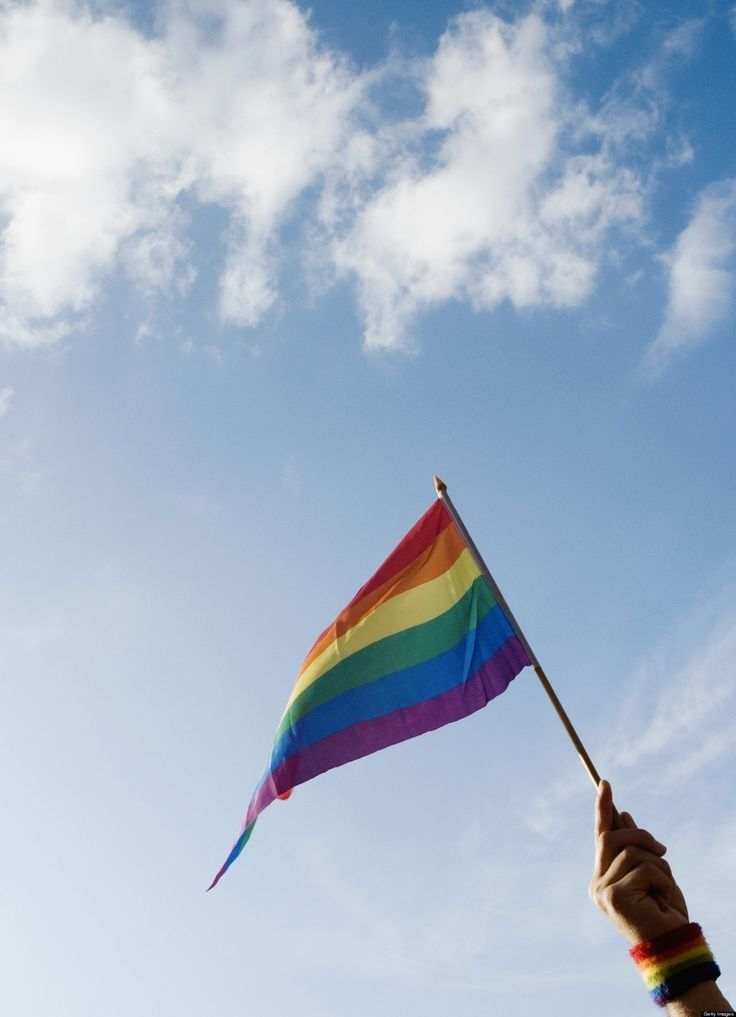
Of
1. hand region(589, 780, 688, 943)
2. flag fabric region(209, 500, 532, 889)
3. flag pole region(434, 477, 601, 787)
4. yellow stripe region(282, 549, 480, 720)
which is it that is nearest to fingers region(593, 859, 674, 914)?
hand region(589, 780, 688, 943)

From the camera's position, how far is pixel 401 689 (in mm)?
8062

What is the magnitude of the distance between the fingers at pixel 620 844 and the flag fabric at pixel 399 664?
3.49 m

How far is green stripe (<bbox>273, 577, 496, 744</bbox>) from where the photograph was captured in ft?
26.4

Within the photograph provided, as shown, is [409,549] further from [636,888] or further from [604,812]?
[636,888]

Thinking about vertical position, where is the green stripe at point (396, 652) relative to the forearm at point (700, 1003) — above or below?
above

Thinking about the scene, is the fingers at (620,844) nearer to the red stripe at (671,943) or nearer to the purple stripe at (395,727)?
the red stripe at (671,943)

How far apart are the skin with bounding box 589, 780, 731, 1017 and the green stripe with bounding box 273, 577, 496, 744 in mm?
4038

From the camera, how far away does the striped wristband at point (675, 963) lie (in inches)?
131

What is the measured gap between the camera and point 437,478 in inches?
335

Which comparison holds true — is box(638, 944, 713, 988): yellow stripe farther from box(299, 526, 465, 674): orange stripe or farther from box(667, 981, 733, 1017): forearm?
box(299, 526, 465, 674): orange stripe

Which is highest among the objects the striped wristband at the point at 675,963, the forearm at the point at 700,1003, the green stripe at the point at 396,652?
the green stripe at the point at 396,652

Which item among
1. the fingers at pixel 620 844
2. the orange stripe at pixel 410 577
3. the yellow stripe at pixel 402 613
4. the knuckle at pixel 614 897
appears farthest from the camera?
the orange stripe at pixel 410 577

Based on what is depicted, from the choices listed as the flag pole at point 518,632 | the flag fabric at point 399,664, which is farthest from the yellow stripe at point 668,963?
the flag fabric at point 399,664

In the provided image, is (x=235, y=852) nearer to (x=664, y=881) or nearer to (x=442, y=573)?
(x=442, y=573)
